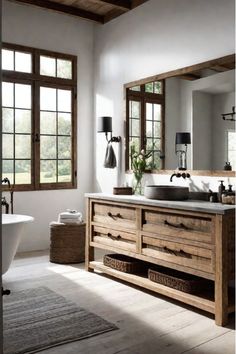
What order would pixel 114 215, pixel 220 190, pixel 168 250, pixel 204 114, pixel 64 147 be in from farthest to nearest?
1. pixel 64 147
2. pixel 114 215
3. pixel 204 114
4. pixel 220 190
5. pixel 168 250

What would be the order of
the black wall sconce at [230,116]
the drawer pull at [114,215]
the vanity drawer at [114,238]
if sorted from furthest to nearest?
the drawer pull at [114,215], the vanity drawer at [114,238], the black wall sconce at [230,116]

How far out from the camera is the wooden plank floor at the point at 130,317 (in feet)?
8.11

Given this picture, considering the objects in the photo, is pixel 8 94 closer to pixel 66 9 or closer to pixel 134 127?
pixel 66 9

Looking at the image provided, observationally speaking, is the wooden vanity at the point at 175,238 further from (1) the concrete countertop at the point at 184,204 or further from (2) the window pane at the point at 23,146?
(2) the window pane at the point at 23,146

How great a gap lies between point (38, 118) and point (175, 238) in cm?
278

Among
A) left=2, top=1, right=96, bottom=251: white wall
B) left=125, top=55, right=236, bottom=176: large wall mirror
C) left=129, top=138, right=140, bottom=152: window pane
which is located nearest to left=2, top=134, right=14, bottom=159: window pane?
left=2, top=1, right=96, bottom=251: white wall

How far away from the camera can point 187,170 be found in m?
3.98

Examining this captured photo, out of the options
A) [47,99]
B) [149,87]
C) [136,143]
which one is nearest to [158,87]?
[149,87]

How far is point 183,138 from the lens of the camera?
4.02 metres

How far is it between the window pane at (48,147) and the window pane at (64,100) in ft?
1.48

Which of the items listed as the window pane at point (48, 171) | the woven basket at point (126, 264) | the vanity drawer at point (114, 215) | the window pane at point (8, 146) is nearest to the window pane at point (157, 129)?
the vanity drawer at point (114, 215)

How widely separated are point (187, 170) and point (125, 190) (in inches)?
29.0

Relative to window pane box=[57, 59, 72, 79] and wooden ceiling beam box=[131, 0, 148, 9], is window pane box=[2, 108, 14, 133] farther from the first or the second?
wooden ceiling beam box=[131, 0, 148, 9]

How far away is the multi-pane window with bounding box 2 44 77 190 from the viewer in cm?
496
